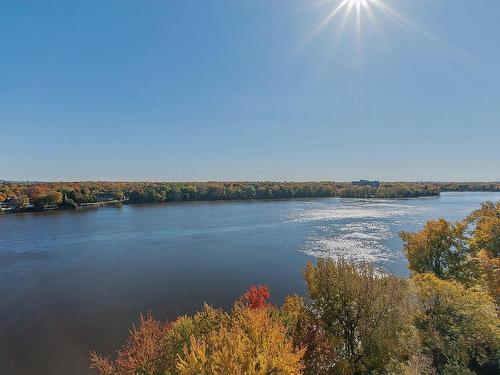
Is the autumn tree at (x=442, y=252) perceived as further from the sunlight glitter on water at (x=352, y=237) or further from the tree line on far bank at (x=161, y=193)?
the tree line on far bank at (x=161, y=193)

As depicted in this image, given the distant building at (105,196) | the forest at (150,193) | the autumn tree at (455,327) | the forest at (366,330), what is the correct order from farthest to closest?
the distant building at (105,196), the forest at (150,193), the autumn tree at (455,327), the forest at (366,330)

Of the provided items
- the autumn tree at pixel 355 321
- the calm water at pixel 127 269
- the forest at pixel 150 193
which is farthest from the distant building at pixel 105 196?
the autumn tree at pixel 355 321

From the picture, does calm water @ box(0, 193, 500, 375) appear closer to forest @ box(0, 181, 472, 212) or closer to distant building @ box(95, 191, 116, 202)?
forest @ box(0, 181, 472, 212)

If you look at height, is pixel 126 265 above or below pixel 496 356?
below

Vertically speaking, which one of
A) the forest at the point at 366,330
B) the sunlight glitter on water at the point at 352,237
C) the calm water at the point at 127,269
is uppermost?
the forest at the point at 366,330

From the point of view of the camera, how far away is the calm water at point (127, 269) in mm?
23922

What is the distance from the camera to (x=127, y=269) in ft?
135

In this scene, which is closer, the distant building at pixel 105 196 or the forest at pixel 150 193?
the forest at pixel 150 193

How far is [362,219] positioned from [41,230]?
7336 cm

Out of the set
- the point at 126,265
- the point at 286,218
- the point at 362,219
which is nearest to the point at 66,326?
the point at 126,265

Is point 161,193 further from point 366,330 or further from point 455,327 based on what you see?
point 455,327

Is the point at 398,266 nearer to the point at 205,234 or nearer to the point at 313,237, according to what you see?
the point at 313,237

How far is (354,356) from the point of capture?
49.9 feet

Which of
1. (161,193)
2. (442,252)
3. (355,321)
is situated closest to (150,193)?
(161,193)
